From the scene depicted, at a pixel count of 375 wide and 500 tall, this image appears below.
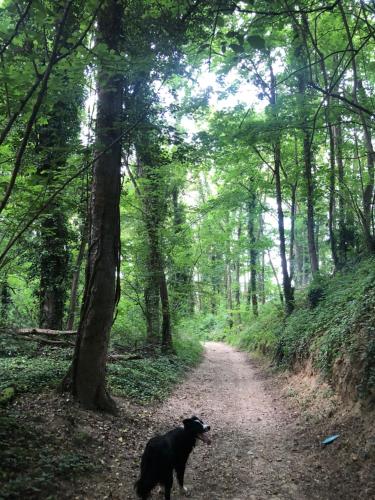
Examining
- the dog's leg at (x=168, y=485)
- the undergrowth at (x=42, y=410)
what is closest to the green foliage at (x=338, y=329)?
the dog's leg at (x=168, y=485)

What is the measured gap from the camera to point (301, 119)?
28.2 feet

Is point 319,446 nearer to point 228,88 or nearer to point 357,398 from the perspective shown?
point 357,398

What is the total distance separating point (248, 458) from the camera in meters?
5.81

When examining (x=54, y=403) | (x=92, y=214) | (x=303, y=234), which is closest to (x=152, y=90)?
(x=92, y=214)

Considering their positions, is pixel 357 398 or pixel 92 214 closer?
pixel 357 398

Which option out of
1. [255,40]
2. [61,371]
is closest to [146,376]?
[61,371]

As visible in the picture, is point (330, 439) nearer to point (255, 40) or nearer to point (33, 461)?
point (33, 461)

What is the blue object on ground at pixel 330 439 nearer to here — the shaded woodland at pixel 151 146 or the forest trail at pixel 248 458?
the forest trail at pixel 248 458

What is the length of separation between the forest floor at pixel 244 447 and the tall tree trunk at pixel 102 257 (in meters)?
0.50

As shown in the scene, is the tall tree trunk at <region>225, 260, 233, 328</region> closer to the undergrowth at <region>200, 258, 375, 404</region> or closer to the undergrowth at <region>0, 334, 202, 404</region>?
the undergrowth at <region>200, 258, 375, 404</region>

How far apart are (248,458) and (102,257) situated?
13.9 ft

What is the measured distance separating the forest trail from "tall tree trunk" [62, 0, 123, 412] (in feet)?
3.58

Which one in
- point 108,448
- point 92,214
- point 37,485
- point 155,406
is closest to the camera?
point 37,485

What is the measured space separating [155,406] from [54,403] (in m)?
2.75
